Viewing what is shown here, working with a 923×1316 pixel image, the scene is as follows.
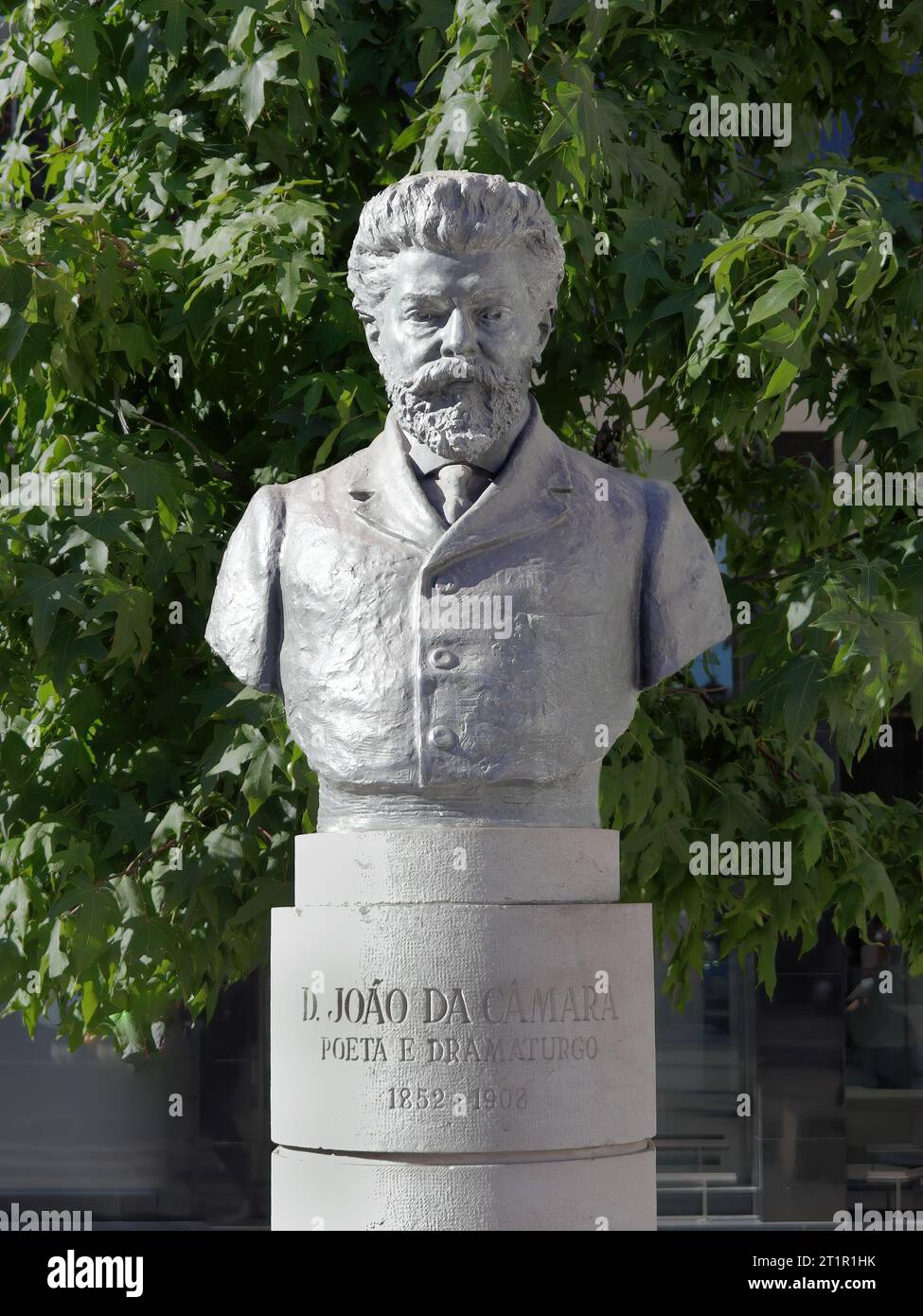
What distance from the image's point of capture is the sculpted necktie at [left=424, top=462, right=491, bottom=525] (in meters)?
4.62

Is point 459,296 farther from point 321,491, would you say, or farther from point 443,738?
point 443,738

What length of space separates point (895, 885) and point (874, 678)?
1466 millimetres

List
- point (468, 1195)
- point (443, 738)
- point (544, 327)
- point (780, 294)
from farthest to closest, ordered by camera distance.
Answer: point (780, 294) → point (544, 327) → point (443, 738) → point (468, 1195)

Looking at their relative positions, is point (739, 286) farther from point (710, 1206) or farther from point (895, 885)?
point (710, 1206)

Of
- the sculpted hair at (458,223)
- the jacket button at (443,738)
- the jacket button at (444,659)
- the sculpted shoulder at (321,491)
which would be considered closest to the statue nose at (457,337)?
the sculpted hair at (458,223)

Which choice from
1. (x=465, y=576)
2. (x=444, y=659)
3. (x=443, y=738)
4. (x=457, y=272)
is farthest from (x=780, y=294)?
(x=443, y=738)

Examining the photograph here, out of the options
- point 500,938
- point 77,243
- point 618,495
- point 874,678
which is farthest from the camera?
point 77,243

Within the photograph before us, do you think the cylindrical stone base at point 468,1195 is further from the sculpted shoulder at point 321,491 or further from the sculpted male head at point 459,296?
the sculpted male head at point 459,296

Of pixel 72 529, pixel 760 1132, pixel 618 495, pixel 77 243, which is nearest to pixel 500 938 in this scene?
pixel 618 495

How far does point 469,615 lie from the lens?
177 inches

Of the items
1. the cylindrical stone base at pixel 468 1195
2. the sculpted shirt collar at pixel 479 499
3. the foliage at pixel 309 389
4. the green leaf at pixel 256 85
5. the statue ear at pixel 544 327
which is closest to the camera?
the cylindrical stone base at pixel 468 1195

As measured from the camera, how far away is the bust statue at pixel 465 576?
4461 millimetres

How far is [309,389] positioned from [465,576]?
139 cm

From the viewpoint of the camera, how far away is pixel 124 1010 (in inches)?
236
